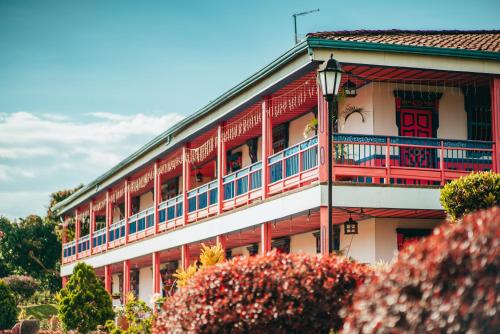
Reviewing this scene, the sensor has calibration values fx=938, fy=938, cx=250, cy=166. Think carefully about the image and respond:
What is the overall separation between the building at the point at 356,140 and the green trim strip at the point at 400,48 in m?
0.02

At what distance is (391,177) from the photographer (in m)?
19.2

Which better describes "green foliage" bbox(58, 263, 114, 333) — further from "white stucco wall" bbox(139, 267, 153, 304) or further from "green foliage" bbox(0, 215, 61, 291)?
"green foliage" bbox(0, 215, 61, 291)

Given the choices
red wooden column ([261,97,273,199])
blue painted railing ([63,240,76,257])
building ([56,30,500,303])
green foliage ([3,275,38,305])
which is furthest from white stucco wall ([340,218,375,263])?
green foliage ([3,275,38,305])

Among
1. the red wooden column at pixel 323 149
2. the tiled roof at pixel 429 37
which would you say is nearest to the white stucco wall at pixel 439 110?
the tiled roof at pixel 429 37

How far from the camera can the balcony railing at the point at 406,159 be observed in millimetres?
18953

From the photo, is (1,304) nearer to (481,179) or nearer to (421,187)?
(421,187)

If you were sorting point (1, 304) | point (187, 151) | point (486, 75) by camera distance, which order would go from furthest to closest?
point (1, 304) < point (187, 151) < point (486, 75)

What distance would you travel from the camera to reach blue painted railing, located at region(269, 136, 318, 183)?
1958cm

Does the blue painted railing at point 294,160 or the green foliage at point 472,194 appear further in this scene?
the blue painted railing at point 294,160

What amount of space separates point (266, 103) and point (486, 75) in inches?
199

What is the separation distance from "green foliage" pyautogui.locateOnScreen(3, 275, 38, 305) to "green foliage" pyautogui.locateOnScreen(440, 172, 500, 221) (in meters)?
43.9

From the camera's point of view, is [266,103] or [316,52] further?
[266,103]

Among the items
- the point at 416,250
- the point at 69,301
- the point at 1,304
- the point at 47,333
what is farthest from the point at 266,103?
the point at 1,304

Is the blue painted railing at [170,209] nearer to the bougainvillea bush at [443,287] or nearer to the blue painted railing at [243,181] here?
the blue painted railing at [243,181]
